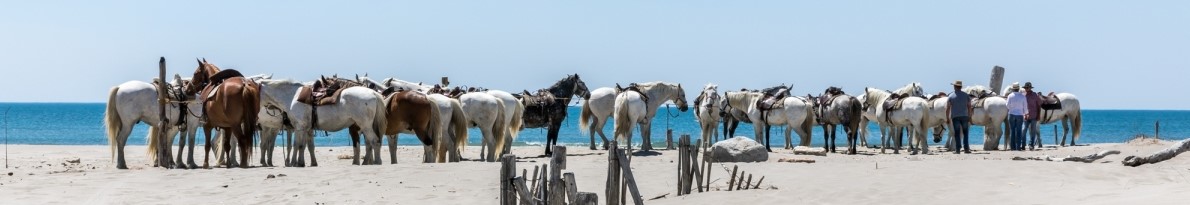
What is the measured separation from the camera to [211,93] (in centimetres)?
1858

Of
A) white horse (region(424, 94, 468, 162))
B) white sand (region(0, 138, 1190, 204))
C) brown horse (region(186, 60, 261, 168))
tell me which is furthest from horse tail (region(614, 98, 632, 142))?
brown horse (region(186, 60, 261, 168))

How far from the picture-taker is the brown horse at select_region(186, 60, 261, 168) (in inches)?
723

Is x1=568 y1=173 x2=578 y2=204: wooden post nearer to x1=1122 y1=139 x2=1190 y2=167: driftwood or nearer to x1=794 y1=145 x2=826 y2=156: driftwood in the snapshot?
x1=1122 y1=139 x2=1190 y2=167: driftwood

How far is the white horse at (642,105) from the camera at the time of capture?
24375mm

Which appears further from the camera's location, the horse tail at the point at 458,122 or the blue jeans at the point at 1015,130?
the blue jeans at the point at 1015,130

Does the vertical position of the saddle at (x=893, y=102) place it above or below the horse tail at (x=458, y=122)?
above

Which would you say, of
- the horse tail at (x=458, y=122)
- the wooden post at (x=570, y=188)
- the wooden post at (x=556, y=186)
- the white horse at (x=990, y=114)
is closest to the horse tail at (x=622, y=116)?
the horse tail at (x=458, y=122)

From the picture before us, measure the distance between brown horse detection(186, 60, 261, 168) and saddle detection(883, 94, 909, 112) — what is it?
1152 centimetres

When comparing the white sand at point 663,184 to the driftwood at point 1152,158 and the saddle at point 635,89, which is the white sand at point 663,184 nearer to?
the driftwood at point 1152,158

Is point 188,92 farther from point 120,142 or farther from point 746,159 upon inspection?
point 746,159

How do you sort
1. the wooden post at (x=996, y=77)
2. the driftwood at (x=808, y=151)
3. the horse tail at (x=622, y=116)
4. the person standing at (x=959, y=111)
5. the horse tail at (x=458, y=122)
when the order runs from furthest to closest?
the wooden post at (x=996, y=77)
the horse tail at (x=622, y=116)
the person standing at (x=959, y=111)
the driftwood at (x=808, y=151)
the horse tail at (x=458, y=122)

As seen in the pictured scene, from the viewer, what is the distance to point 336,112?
18.9 meters

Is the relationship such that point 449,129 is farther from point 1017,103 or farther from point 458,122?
point 1017,103

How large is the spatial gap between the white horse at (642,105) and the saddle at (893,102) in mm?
3633
